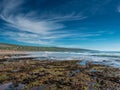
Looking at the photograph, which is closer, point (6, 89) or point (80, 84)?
point (6, 89)

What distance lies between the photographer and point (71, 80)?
578 inches

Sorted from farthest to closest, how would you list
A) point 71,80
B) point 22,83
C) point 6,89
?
point 71,80
point 22,83
point 6,89

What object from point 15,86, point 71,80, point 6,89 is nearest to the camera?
point 6,89

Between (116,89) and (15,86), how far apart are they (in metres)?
8.52

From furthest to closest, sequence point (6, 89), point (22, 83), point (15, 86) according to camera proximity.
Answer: point (22, 83), point (15, 86), point (6, 89)

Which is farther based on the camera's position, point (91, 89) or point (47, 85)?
point (47, 85)

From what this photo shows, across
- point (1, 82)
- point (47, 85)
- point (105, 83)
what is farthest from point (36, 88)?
point (105, 83)

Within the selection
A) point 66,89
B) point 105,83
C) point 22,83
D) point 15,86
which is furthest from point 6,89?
point 105,83

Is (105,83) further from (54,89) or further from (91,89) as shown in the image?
(54,89)

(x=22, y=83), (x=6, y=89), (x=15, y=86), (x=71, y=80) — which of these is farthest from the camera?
(x=71, y=80)

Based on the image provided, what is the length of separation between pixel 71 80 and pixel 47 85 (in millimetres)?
2659

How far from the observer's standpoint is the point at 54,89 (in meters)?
12.1

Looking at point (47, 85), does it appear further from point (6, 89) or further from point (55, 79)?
point (6, 89)

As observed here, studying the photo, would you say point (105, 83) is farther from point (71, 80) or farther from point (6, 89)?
point (6, 89)
